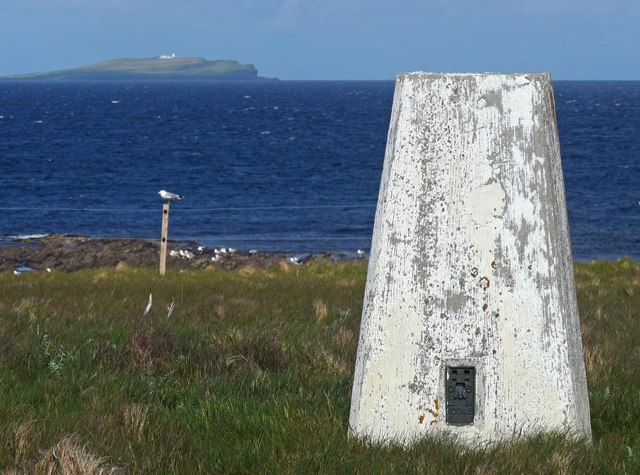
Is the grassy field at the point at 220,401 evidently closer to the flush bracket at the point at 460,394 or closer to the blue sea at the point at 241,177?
the flush bracket at the point at 460,394

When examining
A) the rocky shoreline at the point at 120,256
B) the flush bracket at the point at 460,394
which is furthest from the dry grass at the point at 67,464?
the rocky shoreline at the point at 120,256

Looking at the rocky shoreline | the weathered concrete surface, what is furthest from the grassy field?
the rocky shoreline

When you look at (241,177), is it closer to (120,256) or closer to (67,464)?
(120,256)

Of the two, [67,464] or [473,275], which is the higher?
[473,275]

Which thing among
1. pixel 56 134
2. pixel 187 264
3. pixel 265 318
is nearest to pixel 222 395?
pixel 265 318

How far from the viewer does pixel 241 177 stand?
207ft

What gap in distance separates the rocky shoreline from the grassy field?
755 inches

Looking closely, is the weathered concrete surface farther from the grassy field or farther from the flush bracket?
the grassy field

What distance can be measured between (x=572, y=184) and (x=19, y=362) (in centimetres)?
5029

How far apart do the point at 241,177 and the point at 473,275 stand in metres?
58.8

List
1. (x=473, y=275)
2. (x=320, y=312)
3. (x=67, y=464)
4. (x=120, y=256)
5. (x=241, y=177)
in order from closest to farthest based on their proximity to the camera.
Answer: (x=67, y=464) → (x=473, y=275) → (x=320, y=312) → (x=120, y=256) → (x=241, y=177)

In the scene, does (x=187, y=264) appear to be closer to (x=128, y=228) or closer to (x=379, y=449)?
(x=128, y=228)

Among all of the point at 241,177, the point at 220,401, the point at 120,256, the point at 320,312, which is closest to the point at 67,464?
the point at 220,401

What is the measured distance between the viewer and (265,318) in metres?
10.4
